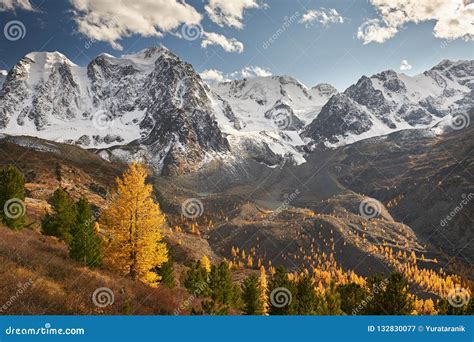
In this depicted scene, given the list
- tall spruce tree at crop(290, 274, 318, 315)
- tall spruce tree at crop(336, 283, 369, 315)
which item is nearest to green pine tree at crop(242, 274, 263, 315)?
tall spruce tree at crop(336, 283, 369, 315)

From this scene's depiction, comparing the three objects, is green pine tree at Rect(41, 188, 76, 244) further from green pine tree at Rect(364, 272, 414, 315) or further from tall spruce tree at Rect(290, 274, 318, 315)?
green pine tree at Rect(364, 272, 414, 315)

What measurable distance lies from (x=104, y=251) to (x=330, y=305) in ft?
71.7

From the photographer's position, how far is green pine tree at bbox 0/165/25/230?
36013 millimetres

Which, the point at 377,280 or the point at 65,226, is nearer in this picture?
the point at 377,280

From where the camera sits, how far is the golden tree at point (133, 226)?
3000cm

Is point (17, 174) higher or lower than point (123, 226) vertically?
higher

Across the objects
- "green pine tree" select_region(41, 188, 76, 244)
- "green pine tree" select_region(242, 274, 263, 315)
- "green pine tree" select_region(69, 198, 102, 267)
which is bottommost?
"green pine tree" select_region(242, 274, 263, 315)

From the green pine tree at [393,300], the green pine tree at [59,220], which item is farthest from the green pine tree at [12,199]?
the green pine tree at [393,300]

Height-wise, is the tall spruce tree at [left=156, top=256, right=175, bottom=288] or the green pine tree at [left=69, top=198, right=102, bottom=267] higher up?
the green pine tree at [left=69, top=198, right=102, bottom=267]

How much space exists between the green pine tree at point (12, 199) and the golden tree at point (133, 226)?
1127 centimetres

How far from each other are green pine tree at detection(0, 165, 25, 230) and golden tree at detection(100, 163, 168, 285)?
11269mm

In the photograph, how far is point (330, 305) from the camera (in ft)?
124
